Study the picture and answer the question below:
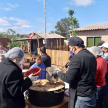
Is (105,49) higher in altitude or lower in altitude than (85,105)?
higher

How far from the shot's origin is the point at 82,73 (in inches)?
66.6

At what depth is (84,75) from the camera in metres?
1.70

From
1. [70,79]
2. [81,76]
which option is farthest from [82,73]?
[70,79]

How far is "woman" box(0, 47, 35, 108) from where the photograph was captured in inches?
59.0

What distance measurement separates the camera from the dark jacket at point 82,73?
165cm

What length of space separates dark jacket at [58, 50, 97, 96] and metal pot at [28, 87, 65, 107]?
0.25 m

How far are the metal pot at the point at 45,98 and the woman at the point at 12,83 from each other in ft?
0.68

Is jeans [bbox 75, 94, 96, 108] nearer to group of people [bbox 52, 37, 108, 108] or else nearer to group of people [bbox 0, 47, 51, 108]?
group of people [bbox 52, 37, 108, 108]

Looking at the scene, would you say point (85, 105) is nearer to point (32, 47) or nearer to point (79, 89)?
point (79, 89)

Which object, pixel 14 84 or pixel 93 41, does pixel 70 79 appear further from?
pixel 93 41

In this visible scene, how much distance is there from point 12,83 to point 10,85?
0.04 m

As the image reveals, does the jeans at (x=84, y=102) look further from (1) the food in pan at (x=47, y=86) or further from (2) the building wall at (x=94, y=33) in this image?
(2) the building wall at (x=94, y=33)

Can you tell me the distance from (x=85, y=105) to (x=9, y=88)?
1.03 m

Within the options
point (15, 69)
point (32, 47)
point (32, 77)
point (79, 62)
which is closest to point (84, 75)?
point (79, 62)
